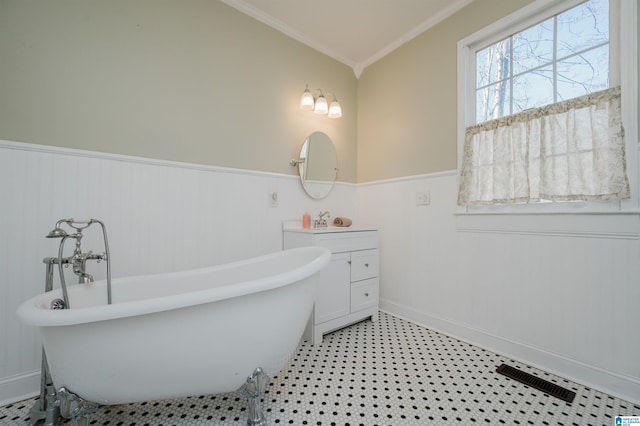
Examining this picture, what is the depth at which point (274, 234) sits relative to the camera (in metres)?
2.16

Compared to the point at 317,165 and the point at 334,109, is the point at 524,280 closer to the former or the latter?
the point at 317,165

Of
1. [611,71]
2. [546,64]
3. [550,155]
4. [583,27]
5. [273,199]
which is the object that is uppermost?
[583,27]

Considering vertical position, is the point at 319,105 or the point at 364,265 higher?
the point at 319,105

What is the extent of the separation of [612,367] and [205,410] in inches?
81.4

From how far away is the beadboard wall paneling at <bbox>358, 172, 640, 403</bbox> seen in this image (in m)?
1.34

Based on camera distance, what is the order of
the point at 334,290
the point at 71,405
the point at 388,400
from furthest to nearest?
1. the point at 334,290
2. the point at 388,400
3. the point at 71,405

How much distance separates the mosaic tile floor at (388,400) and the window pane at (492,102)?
64.9 inches

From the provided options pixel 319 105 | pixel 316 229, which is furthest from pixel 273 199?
pixel 319 105

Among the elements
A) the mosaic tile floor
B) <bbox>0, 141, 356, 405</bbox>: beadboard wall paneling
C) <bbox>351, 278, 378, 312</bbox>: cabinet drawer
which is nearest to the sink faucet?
<bbox>0, 141, 356, 405</bbox>: beadboard wall paneling

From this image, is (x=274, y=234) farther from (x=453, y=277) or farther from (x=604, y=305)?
(x=604, y=305)

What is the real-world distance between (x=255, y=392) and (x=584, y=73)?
2.38 metres

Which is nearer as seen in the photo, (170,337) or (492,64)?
(170,337)

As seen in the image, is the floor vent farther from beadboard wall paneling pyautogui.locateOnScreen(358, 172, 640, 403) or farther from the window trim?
the window trim

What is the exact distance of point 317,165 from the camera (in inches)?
96.9
